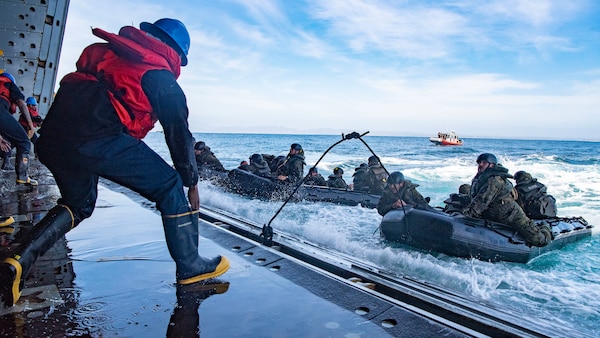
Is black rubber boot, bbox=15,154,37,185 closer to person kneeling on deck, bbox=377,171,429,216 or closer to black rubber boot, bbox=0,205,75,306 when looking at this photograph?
black rubber boot, bbox=0,205,75,306

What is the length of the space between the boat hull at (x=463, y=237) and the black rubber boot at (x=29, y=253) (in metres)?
5.35

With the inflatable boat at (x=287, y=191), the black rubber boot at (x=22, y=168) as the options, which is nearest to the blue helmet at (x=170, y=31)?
the black rubber boot at (x=22, y=168)

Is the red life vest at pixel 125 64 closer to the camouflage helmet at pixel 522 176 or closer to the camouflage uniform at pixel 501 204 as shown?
the camouflage uniform at pixel 501 204

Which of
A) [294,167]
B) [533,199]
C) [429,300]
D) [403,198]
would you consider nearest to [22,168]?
[294,167]

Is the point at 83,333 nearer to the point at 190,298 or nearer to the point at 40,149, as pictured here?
the point at 190,298

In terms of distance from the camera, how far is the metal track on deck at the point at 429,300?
7.22 ft

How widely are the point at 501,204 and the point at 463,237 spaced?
0.87 metres

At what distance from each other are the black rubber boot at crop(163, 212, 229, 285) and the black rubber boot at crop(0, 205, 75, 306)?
621 mm

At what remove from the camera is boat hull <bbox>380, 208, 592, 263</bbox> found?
638cm

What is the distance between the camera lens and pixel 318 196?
37.9ft

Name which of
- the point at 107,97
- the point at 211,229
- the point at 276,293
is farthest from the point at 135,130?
the point at 211,229

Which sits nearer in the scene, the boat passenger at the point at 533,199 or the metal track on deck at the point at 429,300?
the metal track on deck at the point at 429,300

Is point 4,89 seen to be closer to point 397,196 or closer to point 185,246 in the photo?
point 185,246

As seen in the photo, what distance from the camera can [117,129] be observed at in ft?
7.74
